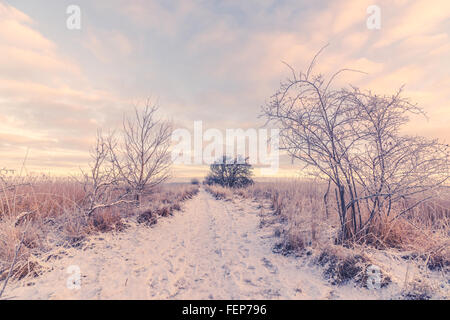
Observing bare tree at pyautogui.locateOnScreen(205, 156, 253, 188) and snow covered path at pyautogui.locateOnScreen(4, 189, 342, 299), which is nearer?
snow covered path at pyautogui.locateOnScreen(4, 189, 342, 299)

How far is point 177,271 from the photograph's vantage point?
368 cm

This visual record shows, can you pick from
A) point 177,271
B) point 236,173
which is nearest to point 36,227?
point 177,271

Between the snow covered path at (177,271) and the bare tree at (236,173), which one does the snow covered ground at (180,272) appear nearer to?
the snow covered path at (177,271)

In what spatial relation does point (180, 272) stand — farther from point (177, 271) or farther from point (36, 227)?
point (36, 227)

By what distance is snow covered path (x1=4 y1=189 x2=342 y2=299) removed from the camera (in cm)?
285

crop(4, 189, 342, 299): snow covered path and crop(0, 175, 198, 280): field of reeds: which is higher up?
crop(0, 175, 198, 280): field of reeds

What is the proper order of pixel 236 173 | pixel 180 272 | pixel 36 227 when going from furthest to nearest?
pixel 236 173 < pixel 36 227 < pixel 180 272

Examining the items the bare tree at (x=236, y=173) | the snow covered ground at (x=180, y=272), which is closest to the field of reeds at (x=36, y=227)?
the snow covered ground at (x=180, y=272)

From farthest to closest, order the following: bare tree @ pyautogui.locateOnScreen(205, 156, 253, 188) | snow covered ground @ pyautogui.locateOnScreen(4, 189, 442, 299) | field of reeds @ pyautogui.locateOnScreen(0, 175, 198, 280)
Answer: bare tree @ pyautogui.locateOnScreen(205, 156, 253, 188), field of reeds @ pyautogui.locateOnScreen(0, 175, 198, 280), snow covered ground @ pyautogui.locateOnScreen(4, 189, 442, 299)

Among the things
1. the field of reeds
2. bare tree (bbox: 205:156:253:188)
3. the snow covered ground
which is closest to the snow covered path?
the snow covered ground

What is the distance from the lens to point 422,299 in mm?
2486

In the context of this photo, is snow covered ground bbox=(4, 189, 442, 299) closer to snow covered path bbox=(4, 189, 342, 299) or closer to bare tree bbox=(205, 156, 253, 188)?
snow covered path bbox=(4, 189, 342, 299)

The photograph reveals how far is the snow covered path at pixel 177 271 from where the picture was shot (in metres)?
2.85
